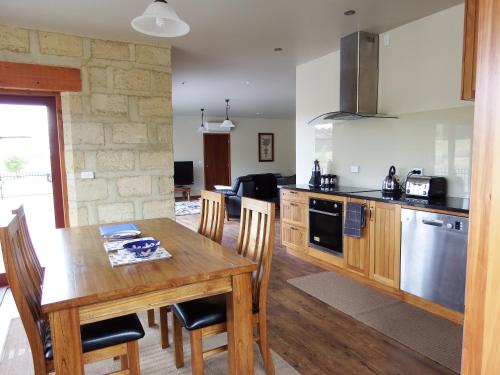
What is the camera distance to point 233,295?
1620 millimetres

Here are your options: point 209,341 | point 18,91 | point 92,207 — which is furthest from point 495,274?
point 18,91

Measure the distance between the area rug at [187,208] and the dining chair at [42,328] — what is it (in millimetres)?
5767

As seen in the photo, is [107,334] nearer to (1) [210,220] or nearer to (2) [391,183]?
(1) [210,220]

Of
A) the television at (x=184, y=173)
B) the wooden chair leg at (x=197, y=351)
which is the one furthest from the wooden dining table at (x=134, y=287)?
the television at (x=184, y=173)

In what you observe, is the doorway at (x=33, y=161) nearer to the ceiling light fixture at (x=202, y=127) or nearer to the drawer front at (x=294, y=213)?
the drawer front at (x=294, y=213)

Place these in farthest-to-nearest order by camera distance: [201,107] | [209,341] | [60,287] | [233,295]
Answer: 1. [201,107]
2. [209,341]
3. [233,295]
4. [60,287]

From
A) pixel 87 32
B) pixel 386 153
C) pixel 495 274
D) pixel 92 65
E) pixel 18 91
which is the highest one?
pixel 87 32

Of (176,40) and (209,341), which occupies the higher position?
(176,40)

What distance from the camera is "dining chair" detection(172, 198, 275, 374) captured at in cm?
173

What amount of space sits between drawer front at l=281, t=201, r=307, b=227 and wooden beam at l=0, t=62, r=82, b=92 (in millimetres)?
2650

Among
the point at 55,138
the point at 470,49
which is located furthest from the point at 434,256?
the point at 55,138

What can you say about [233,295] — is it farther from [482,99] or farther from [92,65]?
[92,65]

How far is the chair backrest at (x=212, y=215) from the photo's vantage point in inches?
95.2

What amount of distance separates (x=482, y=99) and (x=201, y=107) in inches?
329
